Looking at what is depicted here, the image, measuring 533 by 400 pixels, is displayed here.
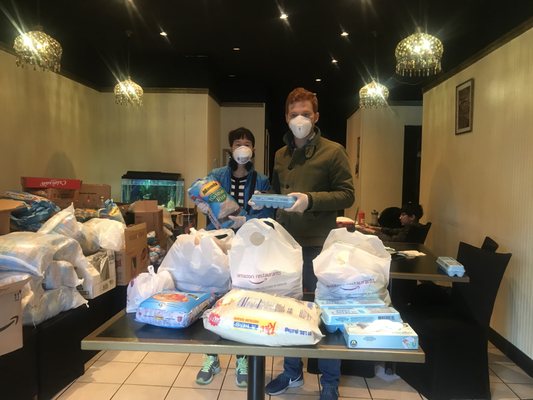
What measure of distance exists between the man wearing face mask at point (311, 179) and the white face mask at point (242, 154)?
1.12 ft

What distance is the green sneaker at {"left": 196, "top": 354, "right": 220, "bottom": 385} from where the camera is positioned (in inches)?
96.8

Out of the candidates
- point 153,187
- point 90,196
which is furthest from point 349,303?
point 153,187

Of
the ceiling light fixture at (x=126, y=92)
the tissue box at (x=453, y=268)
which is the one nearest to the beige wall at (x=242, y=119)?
the ceiling light fixture at (x=126, y=92)

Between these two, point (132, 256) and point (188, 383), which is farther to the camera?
point (132, 256)

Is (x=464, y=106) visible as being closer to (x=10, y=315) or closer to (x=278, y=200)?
(x=278, y=200)

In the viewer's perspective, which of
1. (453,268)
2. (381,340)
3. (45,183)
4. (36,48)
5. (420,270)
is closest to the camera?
(381,340)

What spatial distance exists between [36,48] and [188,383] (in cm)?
248

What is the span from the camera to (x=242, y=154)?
228 cm

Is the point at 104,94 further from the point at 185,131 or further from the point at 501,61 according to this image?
the point at 501,61

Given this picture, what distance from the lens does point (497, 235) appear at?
3.09 metres

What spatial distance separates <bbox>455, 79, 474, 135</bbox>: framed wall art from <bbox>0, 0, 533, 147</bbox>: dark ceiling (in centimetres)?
30

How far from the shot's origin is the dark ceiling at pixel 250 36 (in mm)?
3707

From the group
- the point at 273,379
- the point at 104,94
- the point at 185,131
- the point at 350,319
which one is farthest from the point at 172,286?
the point at 104,94

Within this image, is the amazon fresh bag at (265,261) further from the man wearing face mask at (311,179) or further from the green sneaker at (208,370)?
the green sneaker at (208,370)
